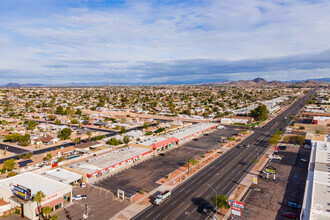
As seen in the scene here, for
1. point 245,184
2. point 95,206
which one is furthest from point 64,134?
point 245,184

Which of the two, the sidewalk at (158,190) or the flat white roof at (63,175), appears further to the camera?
the flat white roof at (63,175)

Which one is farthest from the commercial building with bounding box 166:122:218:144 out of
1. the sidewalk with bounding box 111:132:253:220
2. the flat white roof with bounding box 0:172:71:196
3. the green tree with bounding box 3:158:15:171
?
the green tree with bounding box 3:158:15:171

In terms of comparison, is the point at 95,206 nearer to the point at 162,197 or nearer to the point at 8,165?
the point at 162,197

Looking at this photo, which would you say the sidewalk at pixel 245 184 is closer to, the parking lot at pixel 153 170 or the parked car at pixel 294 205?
the parked car at pixel 294 205

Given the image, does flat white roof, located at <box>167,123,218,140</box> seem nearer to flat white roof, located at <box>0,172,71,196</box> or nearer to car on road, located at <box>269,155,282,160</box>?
car on road, located at <box>269,155,282,160</box>

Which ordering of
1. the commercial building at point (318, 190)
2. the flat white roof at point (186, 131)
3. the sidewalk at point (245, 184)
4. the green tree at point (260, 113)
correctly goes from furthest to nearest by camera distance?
the green tree at point (260, 113) < the flat white roof at point (186, 131) < the sidewalk at point (245, 184) < the commercial building at point (318, 190)

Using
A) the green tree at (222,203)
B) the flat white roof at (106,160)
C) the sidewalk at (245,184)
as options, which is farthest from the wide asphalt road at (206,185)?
the flat white roof at (106,160)
